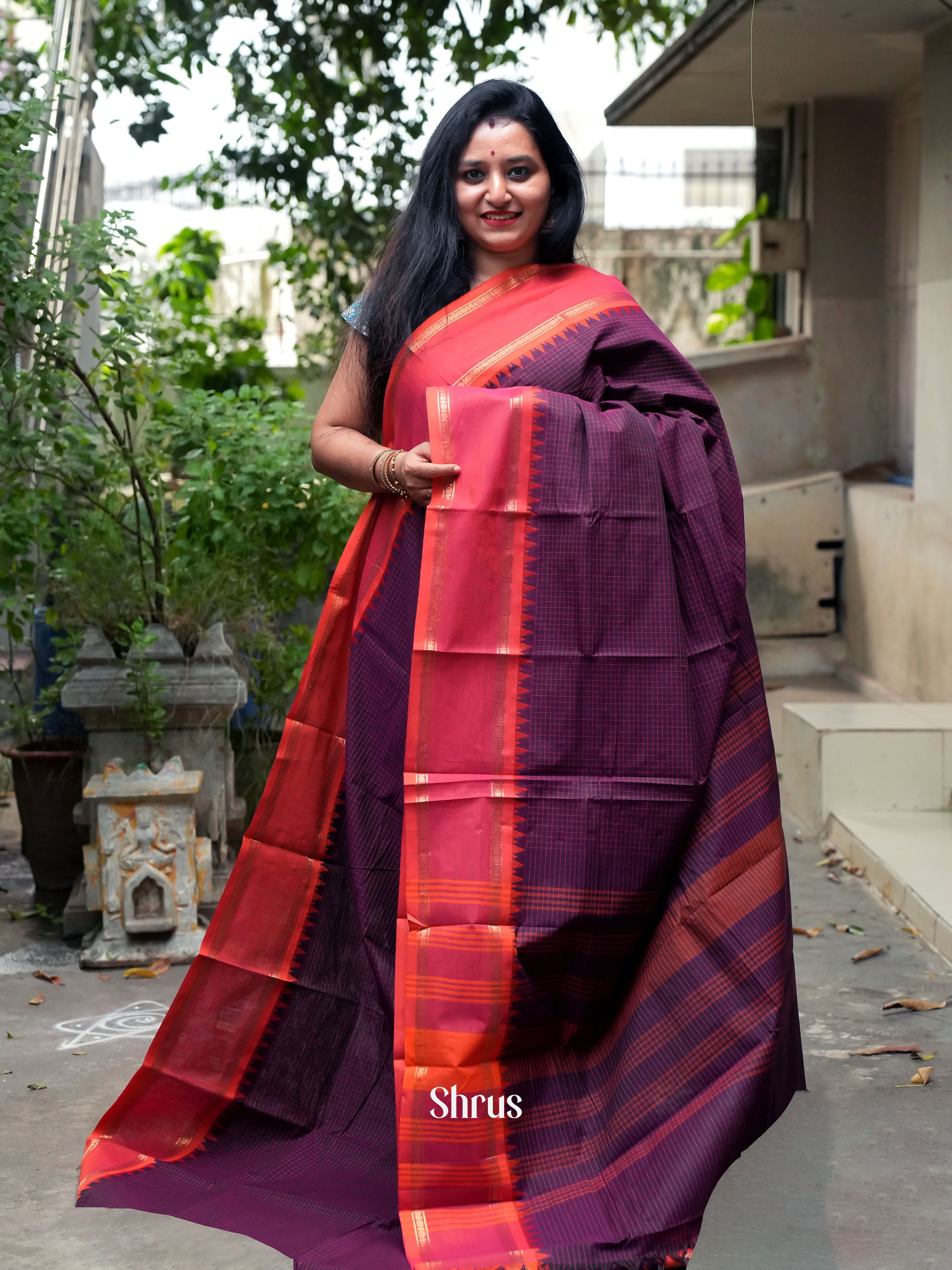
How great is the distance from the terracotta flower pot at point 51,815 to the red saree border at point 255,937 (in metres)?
1.66

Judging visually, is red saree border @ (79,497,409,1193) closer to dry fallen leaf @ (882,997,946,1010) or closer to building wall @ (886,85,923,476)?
dry fallen leaf @ (882,997,946,1010)

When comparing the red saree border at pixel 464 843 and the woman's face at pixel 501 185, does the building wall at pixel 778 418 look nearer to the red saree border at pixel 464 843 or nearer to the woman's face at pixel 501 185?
the woman's face at pixel 501 185

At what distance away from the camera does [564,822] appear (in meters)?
1.95

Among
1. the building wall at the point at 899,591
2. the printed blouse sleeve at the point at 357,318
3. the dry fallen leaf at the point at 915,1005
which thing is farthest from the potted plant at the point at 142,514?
the building wall at the point at 899,591

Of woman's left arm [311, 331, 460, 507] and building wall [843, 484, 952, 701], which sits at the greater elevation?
woman's left arm [311, 331, 460, 507]

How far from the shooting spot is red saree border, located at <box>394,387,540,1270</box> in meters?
1.92

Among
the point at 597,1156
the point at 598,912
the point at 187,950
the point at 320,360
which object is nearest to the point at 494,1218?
the point at 597,1156

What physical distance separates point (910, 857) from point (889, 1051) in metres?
1.12

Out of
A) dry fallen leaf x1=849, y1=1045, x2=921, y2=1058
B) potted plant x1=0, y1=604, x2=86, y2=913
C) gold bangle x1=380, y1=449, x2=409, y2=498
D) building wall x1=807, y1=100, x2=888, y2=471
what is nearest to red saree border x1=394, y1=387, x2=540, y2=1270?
gold bangle x1=380, y1=449, x2=409, y2=498

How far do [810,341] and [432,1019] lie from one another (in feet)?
20.0

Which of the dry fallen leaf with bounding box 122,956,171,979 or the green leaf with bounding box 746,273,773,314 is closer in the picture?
the dry fallen leaf with bounding box 122,956,171,979

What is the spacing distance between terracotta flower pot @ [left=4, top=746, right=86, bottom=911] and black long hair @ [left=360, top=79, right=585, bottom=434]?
2.14 m

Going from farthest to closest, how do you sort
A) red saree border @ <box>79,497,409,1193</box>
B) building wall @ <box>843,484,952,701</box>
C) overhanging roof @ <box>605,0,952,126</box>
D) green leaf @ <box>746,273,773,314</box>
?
green leaf @ <box>746,273,773,314</box> → overhanging roof @ <box>605,0,952,126</box> → building wall @ <box>843,484,952,701</box> → red saree border @ <box>79,497,409,1193</box>

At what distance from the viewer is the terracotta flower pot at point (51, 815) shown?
12.9 feet
